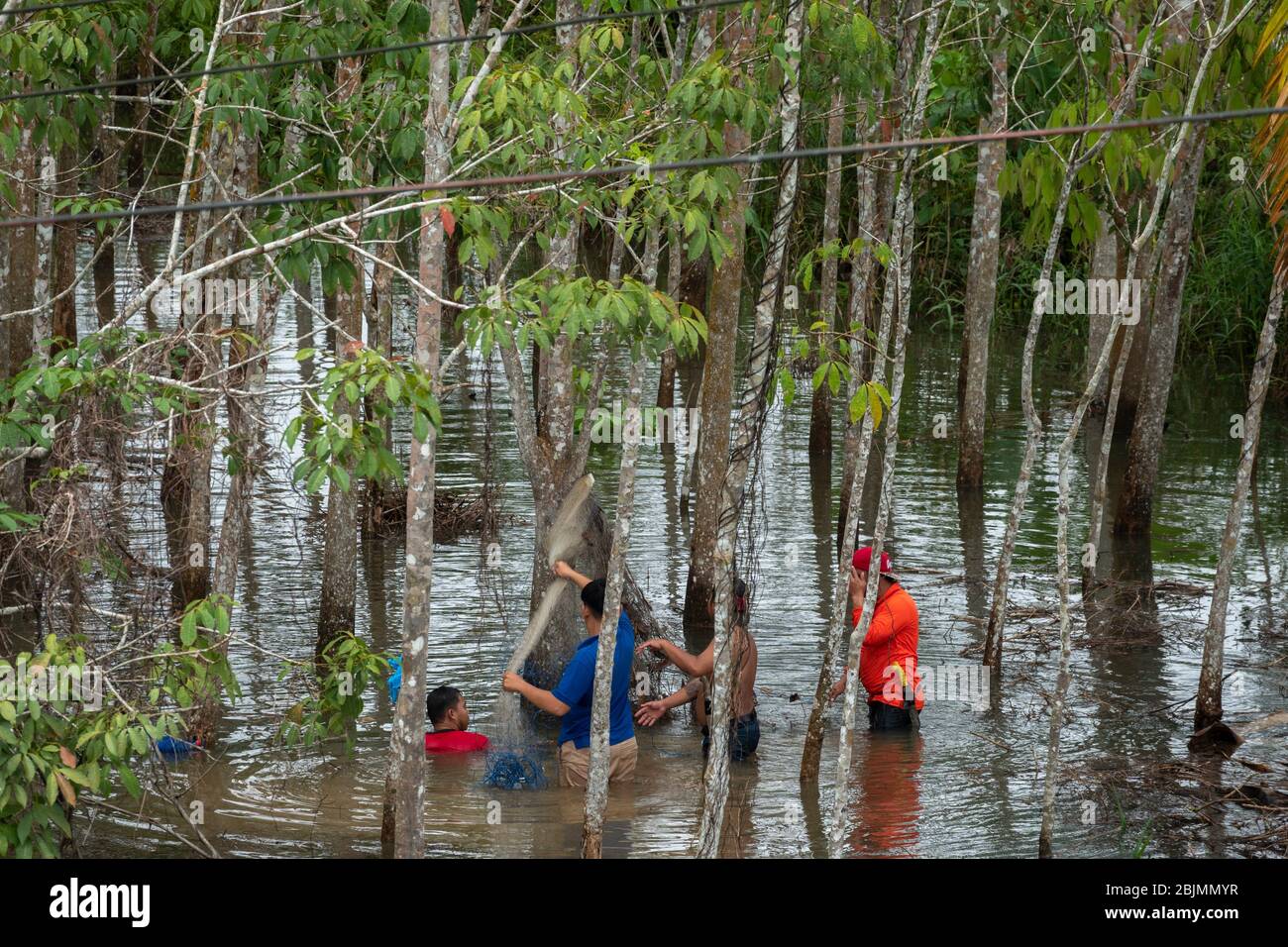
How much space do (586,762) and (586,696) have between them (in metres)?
0.47

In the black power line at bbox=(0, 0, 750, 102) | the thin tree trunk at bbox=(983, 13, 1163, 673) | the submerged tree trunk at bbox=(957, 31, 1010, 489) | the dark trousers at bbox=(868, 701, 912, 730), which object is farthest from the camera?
the submerged tree trunk at bbox=(957, 31, 1010, 489)

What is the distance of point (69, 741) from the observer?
6.45 metres

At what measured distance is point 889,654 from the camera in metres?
10.4

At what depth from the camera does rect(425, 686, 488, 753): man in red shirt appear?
32.7ft

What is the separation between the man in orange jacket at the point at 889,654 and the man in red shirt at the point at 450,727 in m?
2.34

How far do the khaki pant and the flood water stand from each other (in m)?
0.19

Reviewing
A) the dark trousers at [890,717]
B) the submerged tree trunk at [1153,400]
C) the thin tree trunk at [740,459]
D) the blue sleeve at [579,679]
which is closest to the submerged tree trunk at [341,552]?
the blue sleeve at [579,679]

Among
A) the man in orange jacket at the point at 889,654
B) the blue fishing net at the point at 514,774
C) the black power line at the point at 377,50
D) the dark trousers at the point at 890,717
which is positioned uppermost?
the black power line at the point at 377,50

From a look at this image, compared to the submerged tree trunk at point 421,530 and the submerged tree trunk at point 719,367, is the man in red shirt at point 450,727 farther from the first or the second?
the submerged tree trunk at point 421,530
